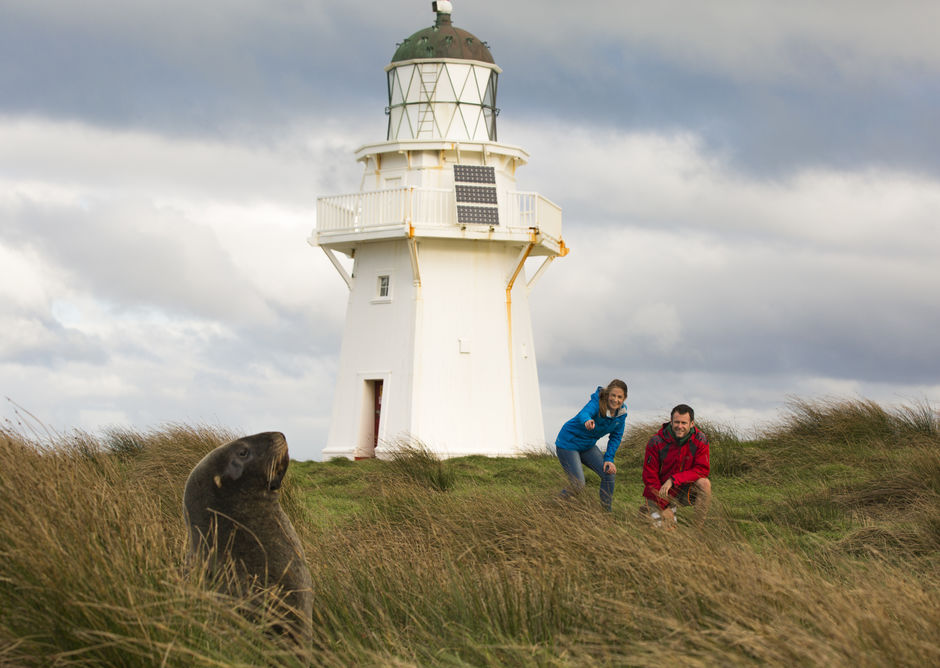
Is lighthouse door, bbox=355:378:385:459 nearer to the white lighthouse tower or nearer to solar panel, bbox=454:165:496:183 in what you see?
the white lighthouse tower

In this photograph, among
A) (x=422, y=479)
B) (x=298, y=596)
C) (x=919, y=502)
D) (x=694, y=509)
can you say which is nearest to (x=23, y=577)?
(x=298, y=596)

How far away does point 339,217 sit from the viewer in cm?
2436

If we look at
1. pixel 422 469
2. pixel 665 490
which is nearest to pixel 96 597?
pixel 665 490

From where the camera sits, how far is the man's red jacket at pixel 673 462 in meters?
9.60

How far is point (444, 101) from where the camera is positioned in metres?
24.8

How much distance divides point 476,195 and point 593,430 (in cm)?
1297

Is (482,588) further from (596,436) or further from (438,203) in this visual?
(438,203)

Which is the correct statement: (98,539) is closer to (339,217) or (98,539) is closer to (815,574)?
(815,574)

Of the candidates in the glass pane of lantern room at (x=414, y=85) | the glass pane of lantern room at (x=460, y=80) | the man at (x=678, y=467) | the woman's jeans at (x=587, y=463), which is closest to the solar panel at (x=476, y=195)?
the glass pane of lantern room at (x=460, y=80)

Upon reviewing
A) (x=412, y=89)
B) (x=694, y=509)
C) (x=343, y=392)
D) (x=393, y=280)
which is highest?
(x=412, y=89)

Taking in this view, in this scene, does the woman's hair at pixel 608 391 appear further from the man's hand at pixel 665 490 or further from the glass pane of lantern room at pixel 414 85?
the glass pane of lantern room at pixel 414 85

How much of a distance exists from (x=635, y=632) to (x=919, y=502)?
5901 mm

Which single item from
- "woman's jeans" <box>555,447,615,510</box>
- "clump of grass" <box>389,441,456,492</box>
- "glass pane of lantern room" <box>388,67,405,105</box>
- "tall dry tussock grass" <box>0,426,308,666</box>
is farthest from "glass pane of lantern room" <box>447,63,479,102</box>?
"tall dry tussock grass" <box>0,426,308,666</box>

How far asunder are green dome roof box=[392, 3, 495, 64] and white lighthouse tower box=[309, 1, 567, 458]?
3 centimetres
